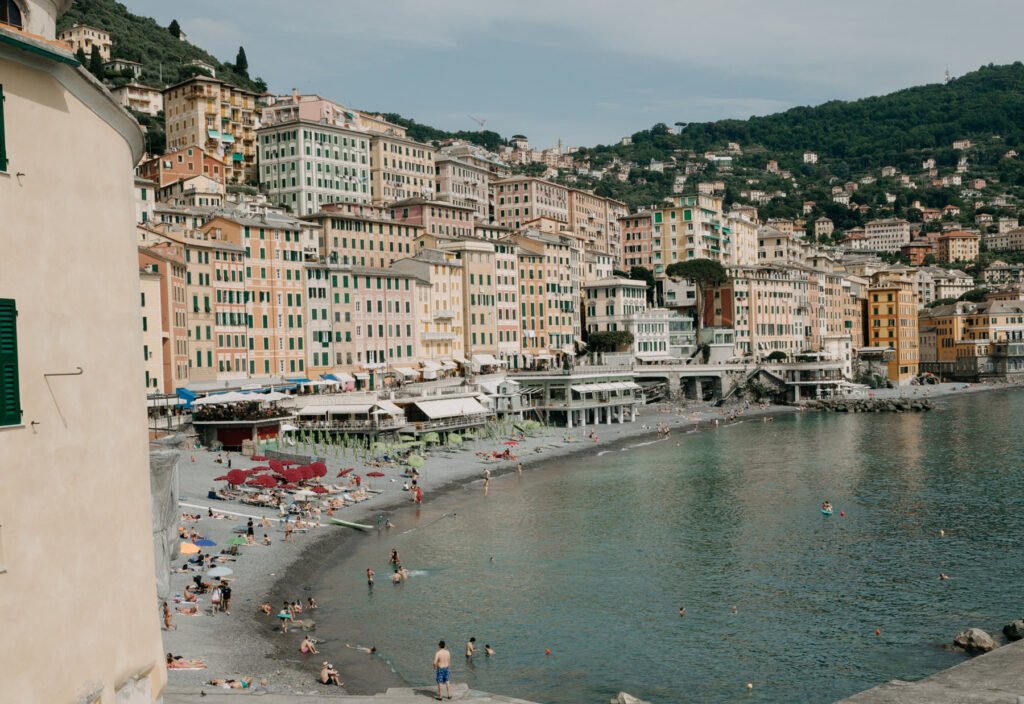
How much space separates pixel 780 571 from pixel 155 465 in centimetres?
3502

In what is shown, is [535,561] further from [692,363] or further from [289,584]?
[692,363]

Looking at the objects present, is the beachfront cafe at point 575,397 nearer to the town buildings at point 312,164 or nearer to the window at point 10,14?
the town buildings at point 312,164

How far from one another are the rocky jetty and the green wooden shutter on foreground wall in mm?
31015

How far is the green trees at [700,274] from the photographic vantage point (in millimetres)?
147250

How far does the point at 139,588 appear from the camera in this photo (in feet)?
39.2

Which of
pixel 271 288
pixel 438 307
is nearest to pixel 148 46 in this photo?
pixel 438 307

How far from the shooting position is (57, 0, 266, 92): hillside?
553 ft

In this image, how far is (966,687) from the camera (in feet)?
75.4

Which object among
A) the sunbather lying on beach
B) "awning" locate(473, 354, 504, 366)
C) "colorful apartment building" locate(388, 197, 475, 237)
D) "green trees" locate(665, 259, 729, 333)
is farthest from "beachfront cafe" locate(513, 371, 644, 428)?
the sunbather lying on beach

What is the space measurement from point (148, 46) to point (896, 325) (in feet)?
449

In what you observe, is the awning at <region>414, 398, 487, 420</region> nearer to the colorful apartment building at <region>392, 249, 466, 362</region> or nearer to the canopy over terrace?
the canopy over terrace

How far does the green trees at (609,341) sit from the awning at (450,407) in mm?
41449

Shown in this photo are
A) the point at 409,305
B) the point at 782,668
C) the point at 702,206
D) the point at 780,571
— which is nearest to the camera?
the point at 782,668

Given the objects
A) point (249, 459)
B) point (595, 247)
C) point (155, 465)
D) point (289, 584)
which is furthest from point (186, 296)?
point (595, 247)
